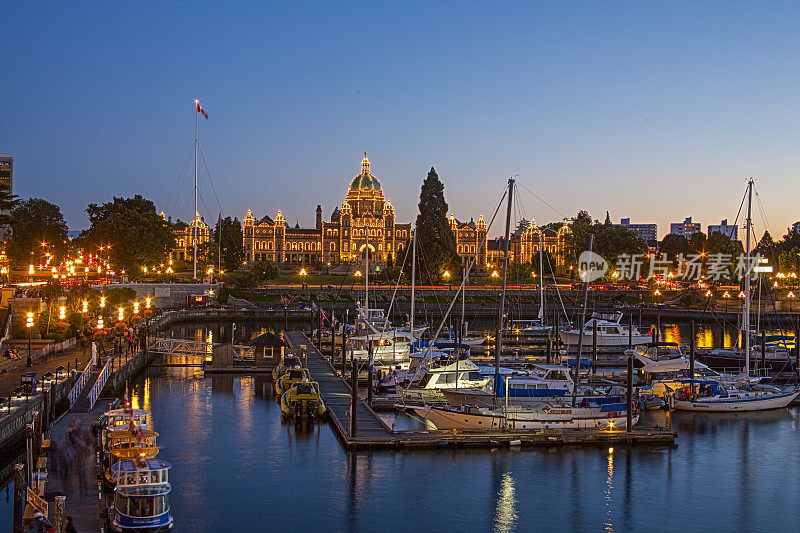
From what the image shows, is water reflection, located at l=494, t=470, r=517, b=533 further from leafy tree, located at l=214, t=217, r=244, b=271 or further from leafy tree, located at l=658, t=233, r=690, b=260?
leafy tree, located at l=658, t=233, r=690, b=260

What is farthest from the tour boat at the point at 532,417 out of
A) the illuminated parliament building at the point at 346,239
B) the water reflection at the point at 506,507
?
the illuminated parliament building at the point at 346,239

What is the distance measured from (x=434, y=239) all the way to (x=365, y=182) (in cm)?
8069

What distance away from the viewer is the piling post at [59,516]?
1878cm

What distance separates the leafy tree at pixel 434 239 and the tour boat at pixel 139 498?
87104 millimetres

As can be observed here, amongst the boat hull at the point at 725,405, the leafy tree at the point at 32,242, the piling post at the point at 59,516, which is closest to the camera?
the piling post at the point at 59,516

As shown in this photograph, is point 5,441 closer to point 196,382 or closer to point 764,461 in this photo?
point 196,382

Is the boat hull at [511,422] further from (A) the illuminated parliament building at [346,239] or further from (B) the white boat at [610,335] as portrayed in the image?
(A) the illuminated parliament building at [346,239]

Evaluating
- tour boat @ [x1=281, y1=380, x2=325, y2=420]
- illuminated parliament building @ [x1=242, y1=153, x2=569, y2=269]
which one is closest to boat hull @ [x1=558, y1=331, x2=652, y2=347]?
tour boat @ [x1=281, y1=380, x2=325, y2=420]

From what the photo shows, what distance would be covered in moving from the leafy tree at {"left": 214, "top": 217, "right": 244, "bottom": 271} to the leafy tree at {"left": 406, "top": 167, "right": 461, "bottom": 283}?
3531cm

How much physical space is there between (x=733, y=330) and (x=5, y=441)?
2772 inches

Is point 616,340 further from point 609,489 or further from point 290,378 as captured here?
point 609,489

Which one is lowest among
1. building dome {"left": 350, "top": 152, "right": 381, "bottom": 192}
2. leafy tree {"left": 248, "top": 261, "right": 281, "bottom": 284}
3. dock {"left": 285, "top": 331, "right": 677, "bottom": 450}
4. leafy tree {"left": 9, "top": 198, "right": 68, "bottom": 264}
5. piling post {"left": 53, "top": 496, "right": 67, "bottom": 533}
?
dock {"left": 285, "top": 331, "right": 677, "bottom": 450}

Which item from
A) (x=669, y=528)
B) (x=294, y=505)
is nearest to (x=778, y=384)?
(x=669, y=528)

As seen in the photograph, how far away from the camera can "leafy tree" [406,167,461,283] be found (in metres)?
109
